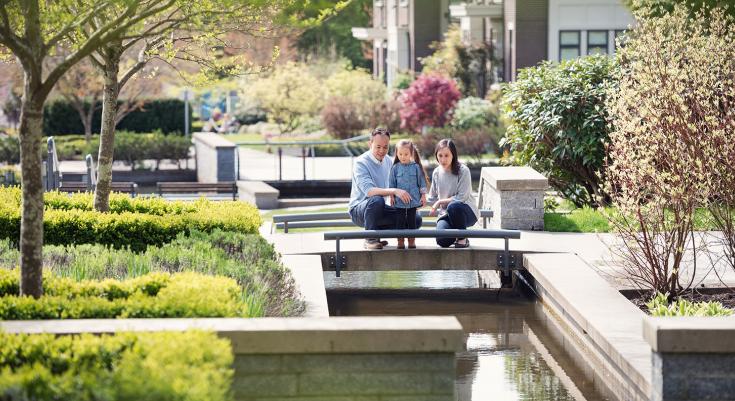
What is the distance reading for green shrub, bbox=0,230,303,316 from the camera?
10.5 m

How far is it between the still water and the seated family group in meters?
0.70

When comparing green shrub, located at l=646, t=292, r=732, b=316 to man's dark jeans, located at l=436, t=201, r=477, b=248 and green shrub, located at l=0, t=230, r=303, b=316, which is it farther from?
man's dark jeans, located at l=436, t=201, r=477, b=248

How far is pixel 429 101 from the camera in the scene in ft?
130

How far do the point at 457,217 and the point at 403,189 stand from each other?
723 millimetres

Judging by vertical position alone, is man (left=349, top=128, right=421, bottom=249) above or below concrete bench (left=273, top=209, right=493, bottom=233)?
above

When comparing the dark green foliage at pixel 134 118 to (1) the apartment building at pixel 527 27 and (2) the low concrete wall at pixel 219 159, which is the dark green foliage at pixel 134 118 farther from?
(2) the low concrete wall at pixel 219 159

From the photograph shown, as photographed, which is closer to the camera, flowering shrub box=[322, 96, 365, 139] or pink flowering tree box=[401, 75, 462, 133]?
pink flowering tree box=[401, 75, 462, 133]

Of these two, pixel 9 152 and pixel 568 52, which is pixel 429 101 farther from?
pixel 9 152

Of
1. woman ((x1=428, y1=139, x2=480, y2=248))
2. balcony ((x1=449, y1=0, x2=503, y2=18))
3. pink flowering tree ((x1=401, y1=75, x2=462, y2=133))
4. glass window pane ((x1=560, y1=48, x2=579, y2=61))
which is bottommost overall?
woman ((x1=428, y1=139, x2=480, y2=248))

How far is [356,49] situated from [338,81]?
26234 millimetres

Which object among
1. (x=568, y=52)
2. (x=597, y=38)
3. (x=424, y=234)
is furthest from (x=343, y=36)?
(x=424, y=234)

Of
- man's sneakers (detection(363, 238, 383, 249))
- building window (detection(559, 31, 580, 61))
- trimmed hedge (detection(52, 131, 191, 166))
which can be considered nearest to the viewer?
man's sneakers (detection(363, 238, 383, 249))

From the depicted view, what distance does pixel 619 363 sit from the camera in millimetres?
9656

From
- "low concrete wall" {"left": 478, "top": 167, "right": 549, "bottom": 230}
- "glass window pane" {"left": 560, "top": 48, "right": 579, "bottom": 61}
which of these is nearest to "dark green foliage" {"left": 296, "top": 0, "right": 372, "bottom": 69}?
"glass window pane" {"left": 560, "top": 48, "right": 579, "bottom": 61}
